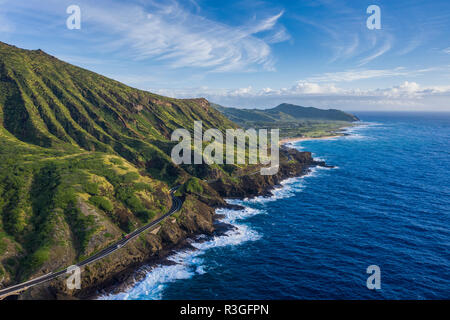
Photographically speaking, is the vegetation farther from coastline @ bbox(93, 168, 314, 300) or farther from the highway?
coastline @ bbox(93, 168, 314, 300)

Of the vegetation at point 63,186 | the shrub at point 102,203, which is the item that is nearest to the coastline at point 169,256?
the vegetation at point 63,186

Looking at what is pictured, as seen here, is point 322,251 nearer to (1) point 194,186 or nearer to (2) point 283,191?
(2) point 283,191

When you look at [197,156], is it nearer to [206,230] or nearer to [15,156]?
[206,230]

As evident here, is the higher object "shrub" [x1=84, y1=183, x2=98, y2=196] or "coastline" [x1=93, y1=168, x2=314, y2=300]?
"shrub" [x1=84, y1=183, x2=98, y2=196]

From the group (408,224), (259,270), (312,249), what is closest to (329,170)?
(408,224)

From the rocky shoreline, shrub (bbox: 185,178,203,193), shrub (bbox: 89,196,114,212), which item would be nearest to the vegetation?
shrub (bbox: 89,196,114,212)

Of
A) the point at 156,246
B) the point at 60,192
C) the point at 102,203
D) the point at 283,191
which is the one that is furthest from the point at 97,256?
the point at 283,191

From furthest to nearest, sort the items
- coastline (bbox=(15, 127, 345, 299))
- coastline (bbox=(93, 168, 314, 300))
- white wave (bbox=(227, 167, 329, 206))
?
white wave (bbox=(227, 167, 329, 206)) < coastline (bbox=(93, 168, 314, 300)) < coastline (bbox=(15, 127, 345, 299))
